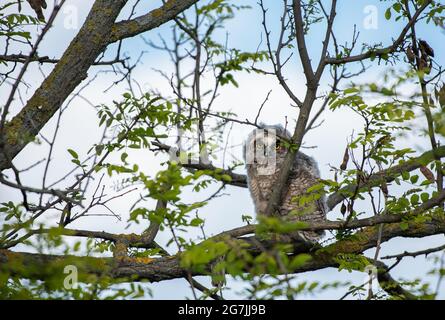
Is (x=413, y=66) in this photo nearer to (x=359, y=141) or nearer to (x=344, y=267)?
(x=359, y=141)

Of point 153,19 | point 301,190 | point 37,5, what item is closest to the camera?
point 37,5

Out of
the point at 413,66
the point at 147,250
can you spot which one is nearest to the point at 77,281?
the point at 147,250

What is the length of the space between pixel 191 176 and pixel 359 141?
179cm

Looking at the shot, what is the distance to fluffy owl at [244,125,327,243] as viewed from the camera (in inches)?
261

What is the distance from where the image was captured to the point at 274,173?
6.82 metres

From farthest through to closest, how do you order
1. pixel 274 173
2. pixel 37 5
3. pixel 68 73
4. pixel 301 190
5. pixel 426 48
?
pixel 274 173 → pixel 301 190 → pixel 426 48 → pixel 37 5 → pixel 68 73

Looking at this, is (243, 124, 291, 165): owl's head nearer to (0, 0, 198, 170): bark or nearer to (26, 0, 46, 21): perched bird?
(0, 0, 198, 170): bark

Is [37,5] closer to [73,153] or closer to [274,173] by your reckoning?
[73,153]

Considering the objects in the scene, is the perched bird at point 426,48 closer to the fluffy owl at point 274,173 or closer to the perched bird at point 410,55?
the perched bird at point 410,55

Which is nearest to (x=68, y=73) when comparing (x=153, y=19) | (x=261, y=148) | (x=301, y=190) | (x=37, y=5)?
(x=37, y=5)

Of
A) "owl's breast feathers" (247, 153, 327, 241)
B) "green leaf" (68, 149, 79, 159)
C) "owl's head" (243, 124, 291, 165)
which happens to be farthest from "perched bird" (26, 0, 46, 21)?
"owl's breast feathers" (247, 153, 327, 241)

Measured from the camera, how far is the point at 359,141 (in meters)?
5.23

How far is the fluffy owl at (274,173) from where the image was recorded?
6.62m

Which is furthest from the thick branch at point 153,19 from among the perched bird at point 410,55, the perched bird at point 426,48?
the perched bird at point 426,48
